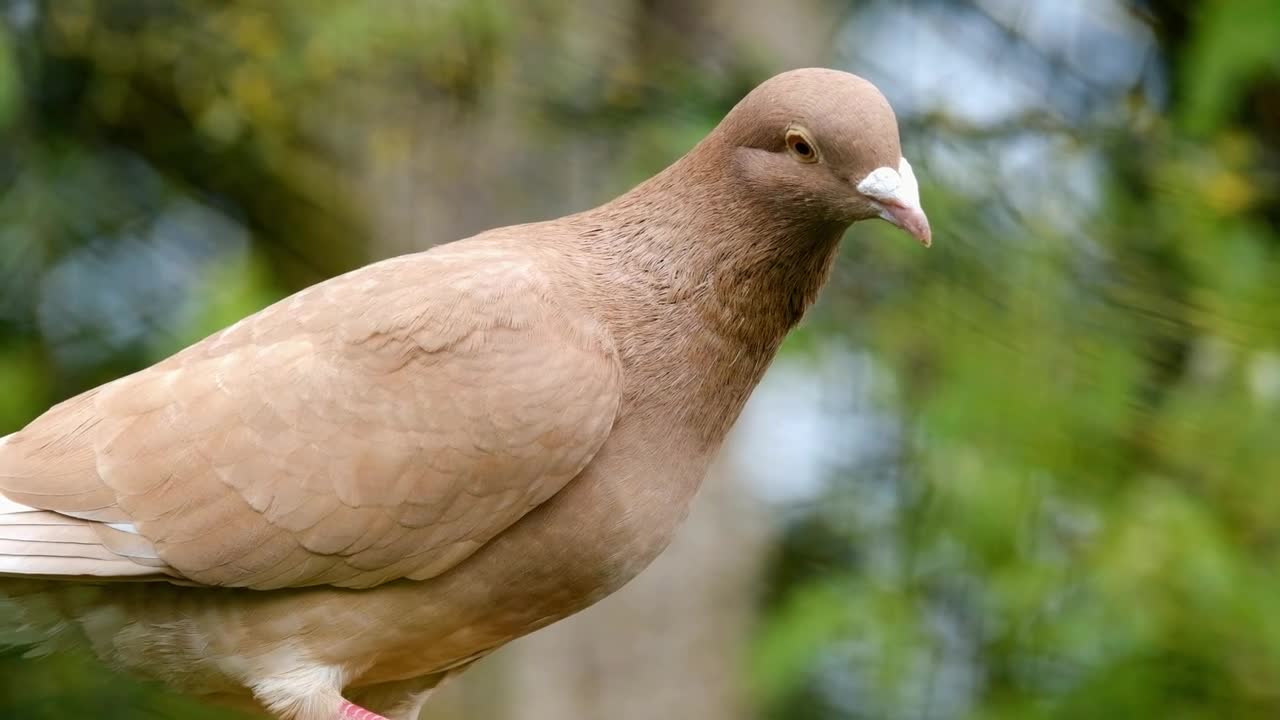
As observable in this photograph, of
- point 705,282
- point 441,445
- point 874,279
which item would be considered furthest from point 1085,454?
point 441,445

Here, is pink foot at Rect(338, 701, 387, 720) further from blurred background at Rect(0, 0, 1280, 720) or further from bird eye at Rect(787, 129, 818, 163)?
blurred background at Rect(0, 0, 1280, 720)

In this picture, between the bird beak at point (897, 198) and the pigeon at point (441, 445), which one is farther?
the pigeon at point (441, 445)

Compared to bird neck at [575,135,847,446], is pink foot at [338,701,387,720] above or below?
below

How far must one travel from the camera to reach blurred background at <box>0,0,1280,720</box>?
5.18 metres

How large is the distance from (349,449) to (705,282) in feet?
2.28

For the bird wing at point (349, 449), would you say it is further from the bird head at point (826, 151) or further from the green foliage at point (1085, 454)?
the green foliage at point (1085, 454)

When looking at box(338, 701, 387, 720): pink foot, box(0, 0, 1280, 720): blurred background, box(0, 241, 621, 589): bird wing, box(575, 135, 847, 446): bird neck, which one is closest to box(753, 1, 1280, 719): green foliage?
box(0, 0, 1280, 720): blurred background

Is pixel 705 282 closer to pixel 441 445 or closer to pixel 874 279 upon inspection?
pixel 441 445

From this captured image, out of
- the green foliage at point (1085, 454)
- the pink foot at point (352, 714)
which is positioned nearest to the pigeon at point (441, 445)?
the pink foot at point (352, 714)

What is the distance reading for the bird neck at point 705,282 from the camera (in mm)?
2773

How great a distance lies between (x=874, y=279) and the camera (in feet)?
18.2

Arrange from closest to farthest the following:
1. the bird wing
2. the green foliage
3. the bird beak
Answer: the bird beak
the bird wing
the green foliage

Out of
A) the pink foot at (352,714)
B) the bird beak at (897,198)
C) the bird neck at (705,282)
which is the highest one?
the bird beak at (897,198)

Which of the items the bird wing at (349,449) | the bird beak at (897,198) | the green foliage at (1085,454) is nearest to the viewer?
the bird beak at (897,198)
